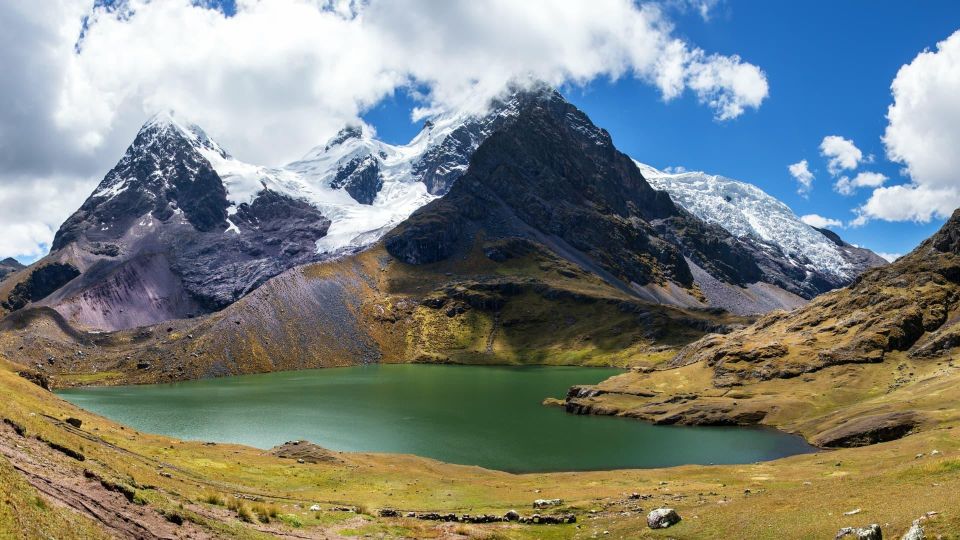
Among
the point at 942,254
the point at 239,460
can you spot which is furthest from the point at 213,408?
the point at 942,254

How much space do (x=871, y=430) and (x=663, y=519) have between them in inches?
3162

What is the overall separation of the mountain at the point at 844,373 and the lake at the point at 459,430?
9070mm

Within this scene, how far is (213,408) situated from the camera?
16512cm

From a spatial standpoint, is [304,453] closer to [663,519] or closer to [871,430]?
[663,519]

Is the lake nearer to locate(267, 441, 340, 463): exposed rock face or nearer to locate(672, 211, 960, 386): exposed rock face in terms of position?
locate(267, 441, 340, 463): exposed rock face

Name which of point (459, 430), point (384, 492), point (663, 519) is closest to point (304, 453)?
point (384, 492)

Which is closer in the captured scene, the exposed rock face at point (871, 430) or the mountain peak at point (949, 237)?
the exposed rock face at point (871, 430)

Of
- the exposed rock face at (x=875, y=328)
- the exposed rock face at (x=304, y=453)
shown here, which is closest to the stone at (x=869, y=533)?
the exposed rock face at (x=304, y=453)

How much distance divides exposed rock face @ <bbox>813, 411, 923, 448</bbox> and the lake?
4967 mm

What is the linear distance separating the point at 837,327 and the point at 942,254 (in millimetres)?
41694

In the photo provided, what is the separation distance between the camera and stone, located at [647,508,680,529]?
1588 inches

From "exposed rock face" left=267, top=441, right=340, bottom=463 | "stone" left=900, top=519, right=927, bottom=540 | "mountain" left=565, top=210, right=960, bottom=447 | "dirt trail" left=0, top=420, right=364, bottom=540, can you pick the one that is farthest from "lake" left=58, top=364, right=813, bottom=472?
"stone" left=900, top=519, right=927, bottom=540

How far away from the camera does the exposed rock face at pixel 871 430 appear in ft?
324

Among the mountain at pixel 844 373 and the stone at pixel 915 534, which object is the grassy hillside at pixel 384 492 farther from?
the mountain at pixel 844 373
